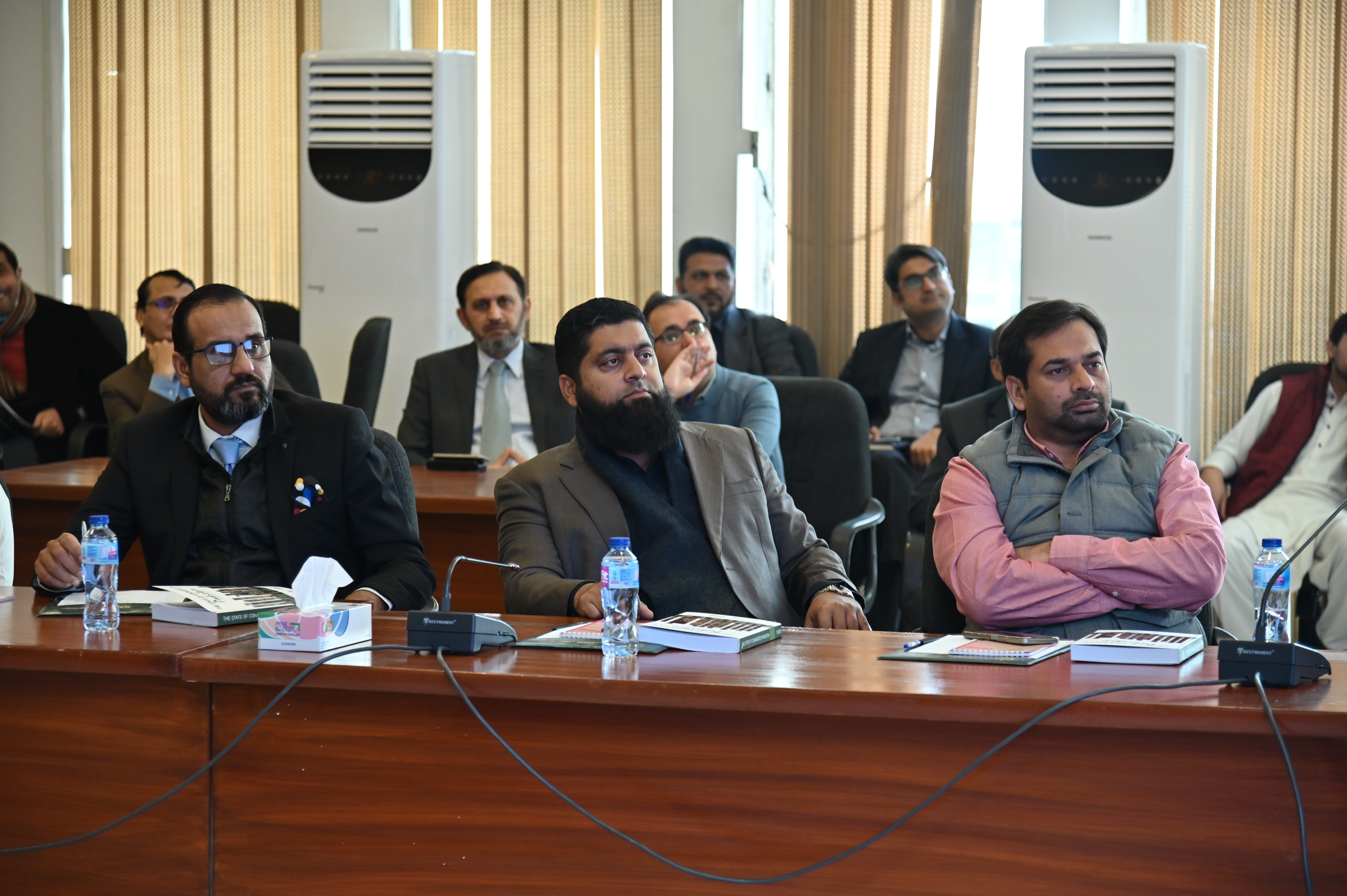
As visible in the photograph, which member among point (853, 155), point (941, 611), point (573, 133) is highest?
point (573, 133)

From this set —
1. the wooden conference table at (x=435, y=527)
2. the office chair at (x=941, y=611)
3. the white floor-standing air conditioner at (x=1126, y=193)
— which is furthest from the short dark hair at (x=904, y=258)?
the office chair at (x=941, y=611)

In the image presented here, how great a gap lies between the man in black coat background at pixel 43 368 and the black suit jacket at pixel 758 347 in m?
2.44

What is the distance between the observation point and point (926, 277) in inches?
182

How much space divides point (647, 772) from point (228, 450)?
4.20 ft

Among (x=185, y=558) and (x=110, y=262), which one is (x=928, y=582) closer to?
(x=185, y=558)

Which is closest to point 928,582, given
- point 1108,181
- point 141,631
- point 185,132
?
point 141,631

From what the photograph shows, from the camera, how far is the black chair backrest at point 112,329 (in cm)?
496

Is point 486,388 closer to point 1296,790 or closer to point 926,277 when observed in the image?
point 926,277

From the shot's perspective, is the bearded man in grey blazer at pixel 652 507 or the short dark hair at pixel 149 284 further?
the short dark hair at pixel 149 284

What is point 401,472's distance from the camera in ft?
8.55

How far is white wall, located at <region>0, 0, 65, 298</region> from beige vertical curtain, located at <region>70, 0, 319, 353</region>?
0.10 m

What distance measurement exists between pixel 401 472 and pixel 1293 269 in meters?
3.72

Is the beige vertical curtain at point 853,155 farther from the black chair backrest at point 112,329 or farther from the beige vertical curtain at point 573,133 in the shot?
the black chair backrest at point 112,329

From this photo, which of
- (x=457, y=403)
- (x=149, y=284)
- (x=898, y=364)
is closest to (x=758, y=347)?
(x=898, y=364)
